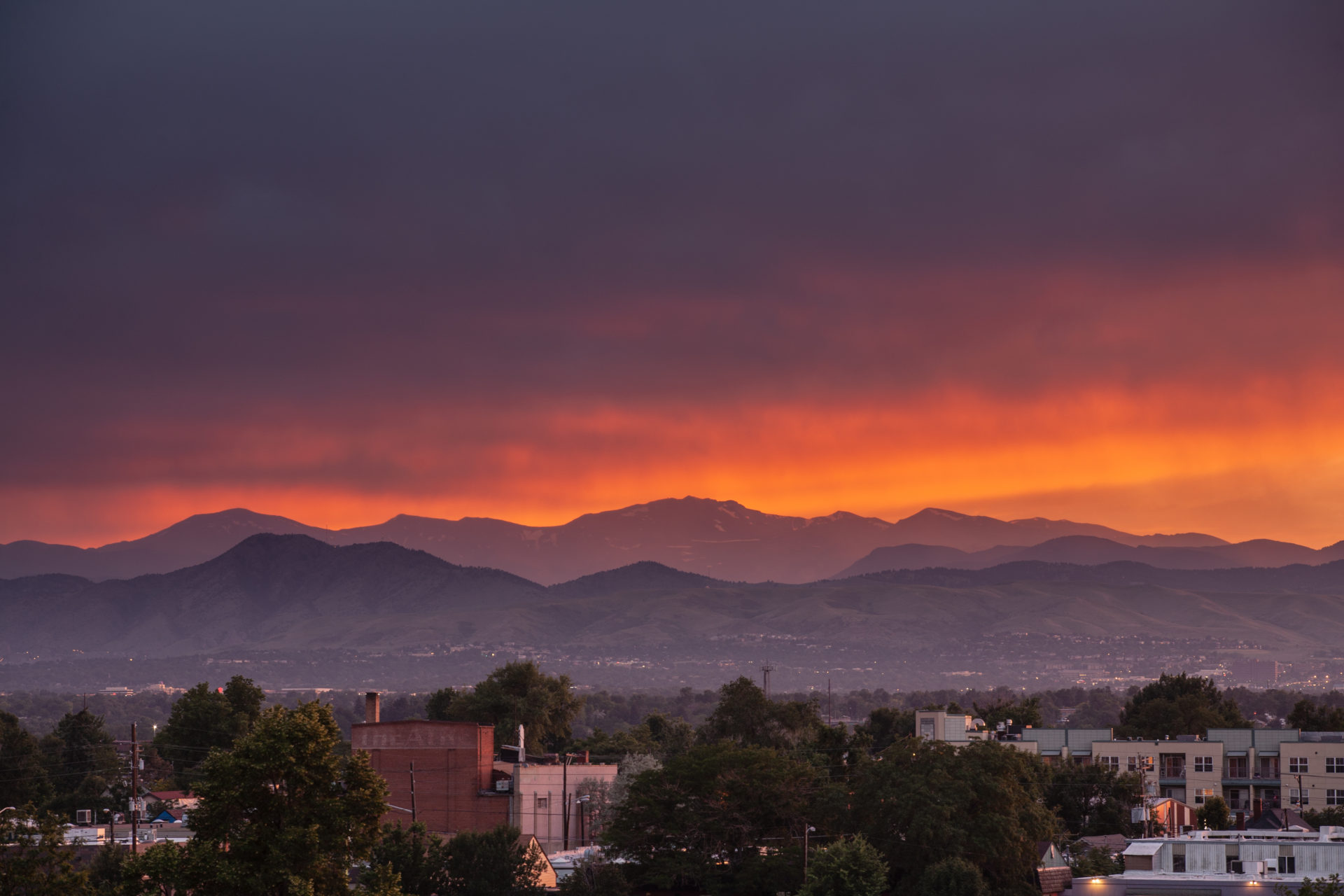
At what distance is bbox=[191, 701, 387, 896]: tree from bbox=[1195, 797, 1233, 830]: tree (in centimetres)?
9311

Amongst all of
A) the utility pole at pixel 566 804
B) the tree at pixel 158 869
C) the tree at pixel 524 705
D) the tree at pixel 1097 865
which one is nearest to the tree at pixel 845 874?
the tree at pixel 1097 865

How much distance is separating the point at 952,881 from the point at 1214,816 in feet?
188

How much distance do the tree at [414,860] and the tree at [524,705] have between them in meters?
83.3

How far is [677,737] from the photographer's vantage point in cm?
19888

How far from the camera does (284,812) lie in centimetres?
5284

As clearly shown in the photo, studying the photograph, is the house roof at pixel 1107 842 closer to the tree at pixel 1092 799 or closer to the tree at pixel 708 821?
the tree at pixel 1092 799

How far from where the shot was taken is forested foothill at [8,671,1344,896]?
2073 inches

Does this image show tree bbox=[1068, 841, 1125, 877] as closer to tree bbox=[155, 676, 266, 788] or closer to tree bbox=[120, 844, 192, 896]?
tree bbox=[120, 844, 192, 896]

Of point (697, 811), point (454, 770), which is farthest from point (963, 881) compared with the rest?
point (454, 770)

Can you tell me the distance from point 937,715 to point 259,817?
360ft

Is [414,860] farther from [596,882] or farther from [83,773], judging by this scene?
[83,773]

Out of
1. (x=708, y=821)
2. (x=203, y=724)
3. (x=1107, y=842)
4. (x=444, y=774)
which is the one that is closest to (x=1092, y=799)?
(x=1107, y=842)

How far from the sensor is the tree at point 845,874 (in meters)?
82.7

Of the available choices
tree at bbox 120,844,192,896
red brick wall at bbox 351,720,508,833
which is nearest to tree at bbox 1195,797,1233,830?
red brick wall at bbox 351,720,508,833
